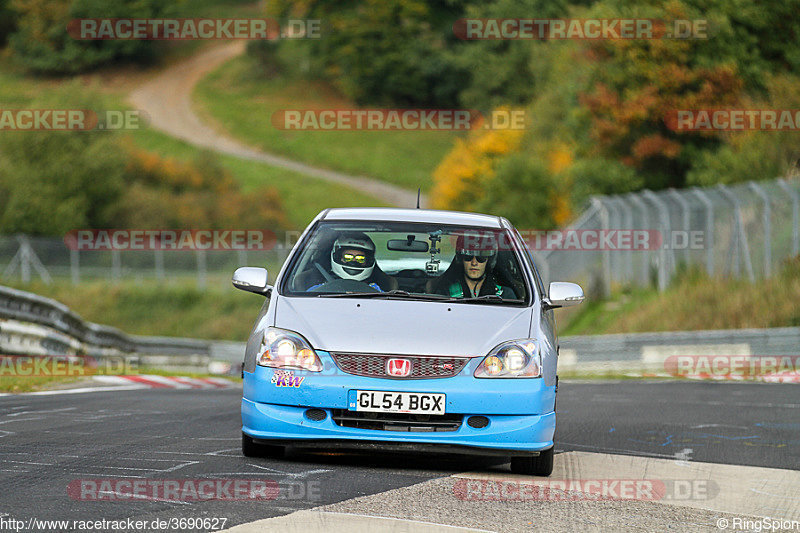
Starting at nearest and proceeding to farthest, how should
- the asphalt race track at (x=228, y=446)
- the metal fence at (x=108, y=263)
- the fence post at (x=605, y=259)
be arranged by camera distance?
the asphalt race track at (x=228, y=446) < the fence post at (x=605, y=259) < the metal fence at (x=108, y=263)

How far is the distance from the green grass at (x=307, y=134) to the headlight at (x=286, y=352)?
75.2 m

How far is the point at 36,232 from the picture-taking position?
199ft

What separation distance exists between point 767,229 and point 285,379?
67.8ft

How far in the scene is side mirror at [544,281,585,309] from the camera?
9398 millimetres

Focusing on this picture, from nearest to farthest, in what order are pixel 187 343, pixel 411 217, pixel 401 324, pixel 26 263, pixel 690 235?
pixel 401 324 → pixel 411 217 → pixel 690 235 → pixel 187 343 → pixel 26 263

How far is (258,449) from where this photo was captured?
345 inches

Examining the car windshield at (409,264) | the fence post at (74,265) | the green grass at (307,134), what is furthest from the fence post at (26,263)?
the car windshield at (409,264)

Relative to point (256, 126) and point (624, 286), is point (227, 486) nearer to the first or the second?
point (624, 286)

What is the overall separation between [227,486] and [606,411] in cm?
714

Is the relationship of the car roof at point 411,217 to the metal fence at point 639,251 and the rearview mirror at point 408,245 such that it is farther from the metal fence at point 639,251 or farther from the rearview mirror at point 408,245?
the metal fence at point 639,251

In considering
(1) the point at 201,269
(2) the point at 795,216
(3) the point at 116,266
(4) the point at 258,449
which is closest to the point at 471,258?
(4) the point at 258,449

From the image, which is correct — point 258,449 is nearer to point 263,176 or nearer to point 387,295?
point 387,295

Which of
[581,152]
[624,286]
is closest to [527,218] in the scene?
[581,152]

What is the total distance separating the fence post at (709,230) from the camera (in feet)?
97.6
